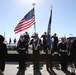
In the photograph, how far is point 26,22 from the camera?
21125 millimetres

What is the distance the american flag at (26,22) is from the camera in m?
20.8

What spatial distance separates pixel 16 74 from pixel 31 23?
831cm

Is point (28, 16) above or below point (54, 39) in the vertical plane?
above

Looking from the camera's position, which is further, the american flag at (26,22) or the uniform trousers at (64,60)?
the american flag at (26,22)

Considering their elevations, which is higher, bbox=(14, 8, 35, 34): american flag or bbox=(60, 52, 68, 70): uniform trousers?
bbox=(14, 8, 35, 34): american flag

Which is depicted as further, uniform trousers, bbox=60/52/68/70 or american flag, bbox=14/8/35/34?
american flag, bbox=14/8/35/34

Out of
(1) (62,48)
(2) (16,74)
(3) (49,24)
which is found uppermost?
(3) (49,24)

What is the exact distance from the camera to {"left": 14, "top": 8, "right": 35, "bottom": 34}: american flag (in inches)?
818

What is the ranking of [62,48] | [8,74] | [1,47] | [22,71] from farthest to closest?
1. [62,48]
2. [22,71]
3. [8,74]
4. [1,47]

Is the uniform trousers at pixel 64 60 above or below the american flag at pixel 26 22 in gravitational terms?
below

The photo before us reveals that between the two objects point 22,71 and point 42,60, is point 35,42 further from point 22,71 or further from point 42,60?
point 22,71

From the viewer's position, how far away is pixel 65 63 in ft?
51.8

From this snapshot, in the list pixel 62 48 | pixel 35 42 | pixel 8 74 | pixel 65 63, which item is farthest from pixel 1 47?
pixel 35 42

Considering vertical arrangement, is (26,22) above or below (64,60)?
above
